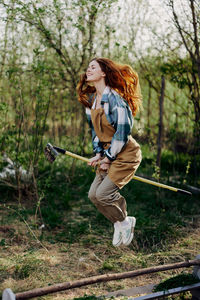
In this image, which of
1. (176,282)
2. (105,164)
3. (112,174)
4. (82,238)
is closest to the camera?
(176,282)

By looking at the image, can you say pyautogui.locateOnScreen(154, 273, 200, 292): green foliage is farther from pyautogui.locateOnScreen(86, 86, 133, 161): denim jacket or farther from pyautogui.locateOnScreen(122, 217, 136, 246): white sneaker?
pyautogui.locateOnScreen(86, 86, 133, 161): denim jacket

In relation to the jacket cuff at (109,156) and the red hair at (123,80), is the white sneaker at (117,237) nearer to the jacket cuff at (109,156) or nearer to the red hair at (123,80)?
the jacket cuff at (109,156)

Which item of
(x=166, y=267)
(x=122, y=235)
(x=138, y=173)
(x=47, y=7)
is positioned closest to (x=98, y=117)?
(x=122, y=235)

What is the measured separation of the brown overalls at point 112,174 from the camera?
3.55m

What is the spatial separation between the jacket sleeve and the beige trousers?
290 millimetres

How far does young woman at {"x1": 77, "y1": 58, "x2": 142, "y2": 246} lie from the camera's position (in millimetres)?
3504

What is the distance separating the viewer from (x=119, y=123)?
346 cm

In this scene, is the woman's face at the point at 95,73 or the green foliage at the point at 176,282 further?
the woman's face at the point at 95,73

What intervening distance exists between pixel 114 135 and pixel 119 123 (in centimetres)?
12

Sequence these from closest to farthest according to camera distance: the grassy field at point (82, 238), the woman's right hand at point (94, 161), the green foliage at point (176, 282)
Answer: the green foliage at point (176, 282)
the woman's right hand at point (94, 161)
the grassy field at point (82, 238)

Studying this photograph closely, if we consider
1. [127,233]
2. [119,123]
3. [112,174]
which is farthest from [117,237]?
[119,123]

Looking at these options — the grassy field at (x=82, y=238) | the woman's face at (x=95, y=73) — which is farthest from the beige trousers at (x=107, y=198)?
the woman's face at (x=95, y=73)

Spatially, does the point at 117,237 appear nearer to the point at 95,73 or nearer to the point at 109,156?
the point at 109,156

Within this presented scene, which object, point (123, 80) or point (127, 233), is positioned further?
point (127, 233)
